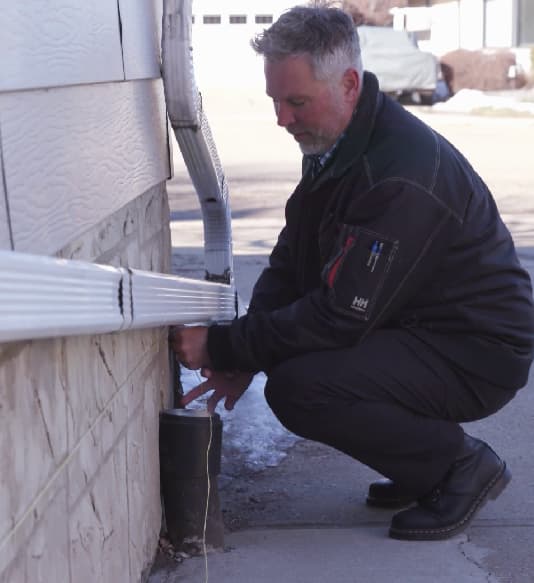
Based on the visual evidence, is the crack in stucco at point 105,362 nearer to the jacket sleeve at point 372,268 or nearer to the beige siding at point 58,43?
the beige siding at point 58,43

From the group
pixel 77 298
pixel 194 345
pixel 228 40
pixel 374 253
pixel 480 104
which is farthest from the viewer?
pixel 228 40

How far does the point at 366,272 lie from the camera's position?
3.12 m

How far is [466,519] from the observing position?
341 cm

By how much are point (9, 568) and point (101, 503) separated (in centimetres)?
69

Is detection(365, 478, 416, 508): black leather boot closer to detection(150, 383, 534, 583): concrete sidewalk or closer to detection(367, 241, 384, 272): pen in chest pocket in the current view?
detection(150, 383, 534, 583): concrete sidewalk

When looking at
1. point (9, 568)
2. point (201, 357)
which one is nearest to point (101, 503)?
point (9, 568)

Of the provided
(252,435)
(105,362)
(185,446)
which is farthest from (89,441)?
(252,435)

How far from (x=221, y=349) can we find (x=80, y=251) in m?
1.07

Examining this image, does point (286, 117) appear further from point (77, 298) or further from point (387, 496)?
point (77, 298)

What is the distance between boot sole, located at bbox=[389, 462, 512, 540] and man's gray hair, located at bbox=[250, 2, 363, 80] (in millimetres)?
1241

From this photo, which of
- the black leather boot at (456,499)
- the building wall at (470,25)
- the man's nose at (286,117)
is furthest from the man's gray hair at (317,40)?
the building wall at (470,25)

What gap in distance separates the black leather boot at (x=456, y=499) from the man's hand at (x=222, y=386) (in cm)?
60

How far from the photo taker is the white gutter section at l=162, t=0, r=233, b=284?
3.30 m

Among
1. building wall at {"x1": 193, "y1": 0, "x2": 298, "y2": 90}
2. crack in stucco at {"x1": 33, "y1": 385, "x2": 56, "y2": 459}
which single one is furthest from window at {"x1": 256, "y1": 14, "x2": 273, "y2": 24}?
crack in stucco at {"x1": 33, "y1": 385, "x2": 56, "y2": 459}
